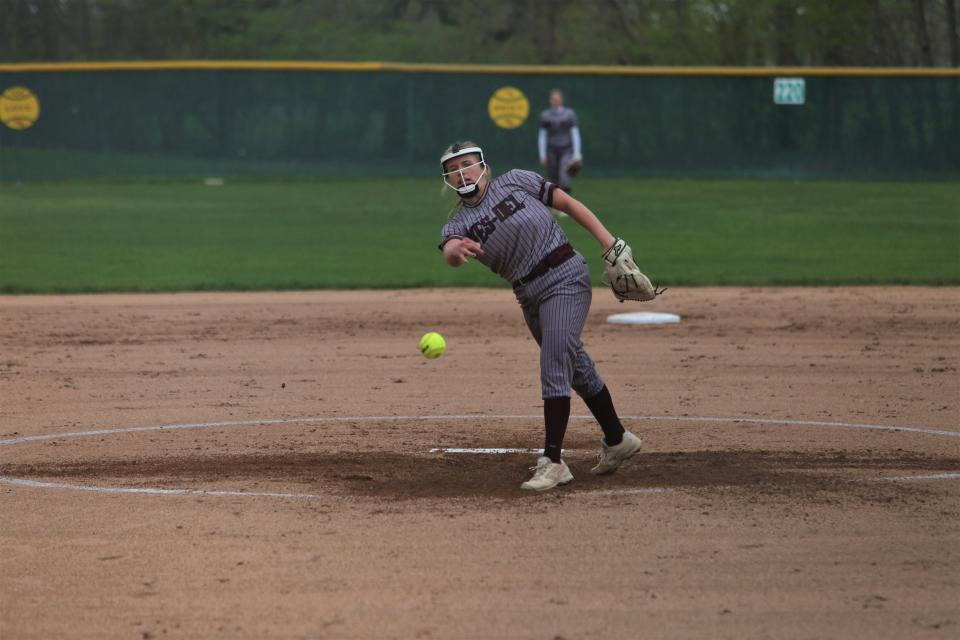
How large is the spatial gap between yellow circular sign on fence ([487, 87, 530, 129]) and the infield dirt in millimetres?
21933

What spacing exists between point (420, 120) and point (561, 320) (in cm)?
2900

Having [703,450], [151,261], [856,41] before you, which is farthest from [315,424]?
[856,41]

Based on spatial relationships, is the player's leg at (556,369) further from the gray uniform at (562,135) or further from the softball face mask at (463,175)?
the gray uniform at (562,135)

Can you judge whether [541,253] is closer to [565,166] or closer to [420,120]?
[565,166]

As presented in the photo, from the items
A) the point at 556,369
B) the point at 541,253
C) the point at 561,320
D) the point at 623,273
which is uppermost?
the point at 541,253

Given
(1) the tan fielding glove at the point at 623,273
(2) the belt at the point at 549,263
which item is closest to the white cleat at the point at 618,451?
(1) the tan fielding glove at the point at 623,273

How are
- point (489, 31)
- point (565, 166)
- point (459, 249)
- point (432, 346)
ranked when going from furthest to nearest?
1. point (489, 31)
2. point (565, 166)
3. point (432, 346)
4. point (459, 249)

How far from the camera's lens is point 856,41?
4862 cm

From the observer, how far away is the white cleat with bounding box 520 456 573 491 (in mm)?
7934

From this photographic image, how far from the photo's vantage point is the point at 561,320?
7.92 meters

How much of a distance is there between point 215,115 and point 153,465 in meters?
28.6

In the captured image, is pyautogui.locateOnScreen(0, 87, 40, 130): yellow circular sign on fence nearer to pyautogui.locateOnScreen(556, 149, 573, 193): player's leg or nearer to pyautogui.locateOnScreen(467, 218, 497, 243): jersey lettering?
pyautogui.locateOnScreen(556, 149, 573, 193): player's leg

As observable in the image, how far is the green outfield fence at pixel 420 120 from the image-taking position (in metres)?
35.5

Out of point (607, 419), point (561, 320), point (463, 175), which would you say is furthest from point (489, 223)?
point (607, 419)
